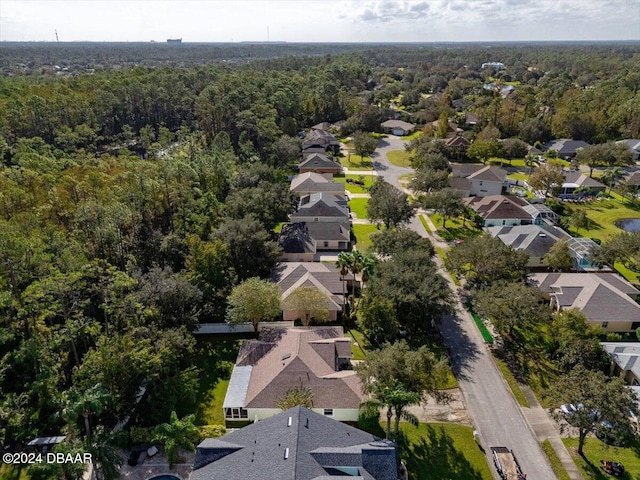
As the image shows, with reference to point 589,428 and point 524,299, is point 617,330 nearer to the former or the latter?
point 524,299

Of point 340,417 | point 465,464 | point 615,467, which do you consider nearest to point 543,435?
point 615,467

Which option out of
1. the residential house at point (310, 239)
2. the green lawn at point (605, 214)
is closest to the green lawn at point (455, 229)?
the green lawn at point (605, 214)

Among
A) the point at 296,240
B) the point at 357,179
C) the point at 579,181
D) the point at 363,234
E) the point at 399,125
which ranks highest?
the point at 399,125

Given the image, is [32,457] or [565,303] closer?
[32,457]

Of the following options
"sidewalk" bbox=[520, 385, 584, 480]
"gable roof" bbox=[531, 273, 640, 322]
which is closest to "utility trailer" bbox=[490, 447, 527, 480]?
"sidewalk" bbox=[520, 385, 584, 480]

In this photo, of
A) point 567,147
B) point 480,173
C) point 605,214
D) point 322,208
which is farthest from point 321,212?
point 567,147

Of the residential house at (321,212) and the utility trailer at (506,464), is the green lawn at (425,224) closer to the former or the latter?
the residential house at (321,212)

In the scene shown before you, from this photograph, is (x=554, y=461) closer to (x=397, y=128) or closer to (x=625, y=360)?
Answer: (x=625, y=360)

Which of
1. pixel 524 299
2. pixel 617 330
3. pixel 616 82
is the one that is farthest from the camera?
pixel 616 82
